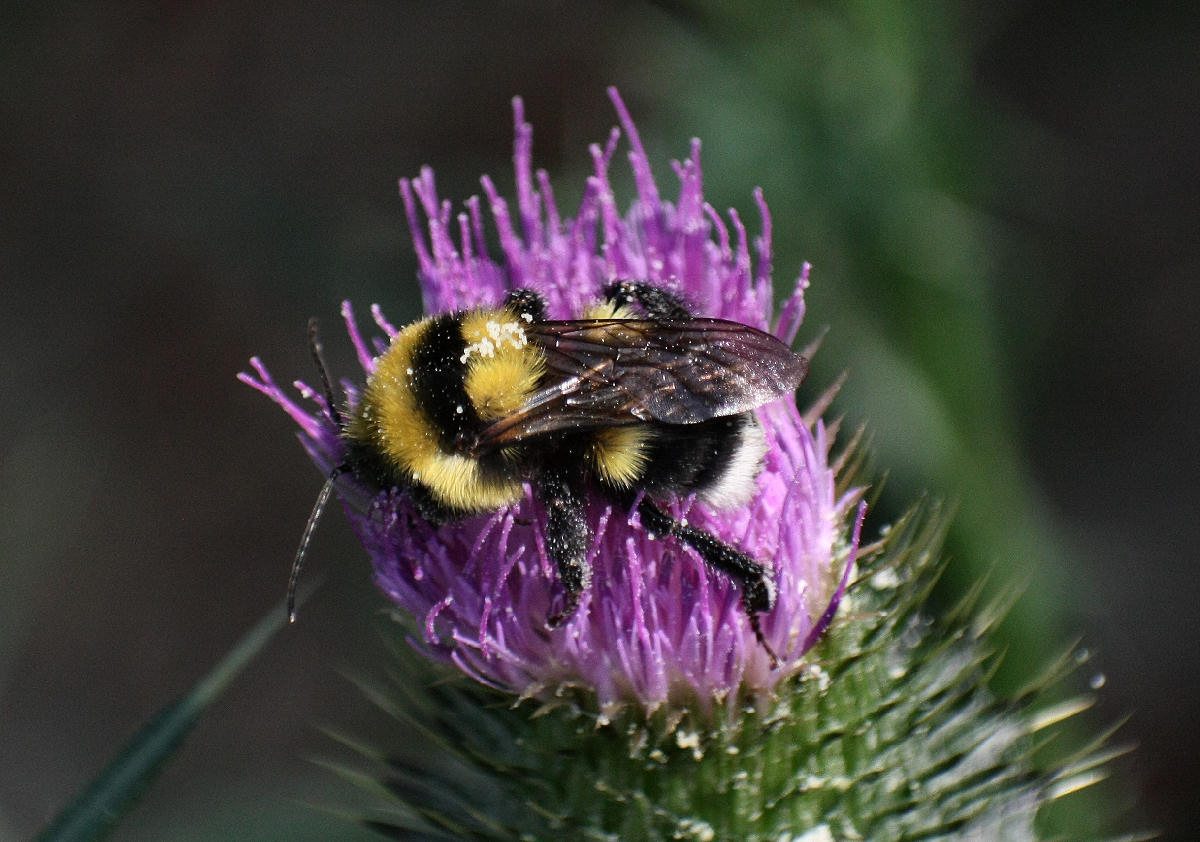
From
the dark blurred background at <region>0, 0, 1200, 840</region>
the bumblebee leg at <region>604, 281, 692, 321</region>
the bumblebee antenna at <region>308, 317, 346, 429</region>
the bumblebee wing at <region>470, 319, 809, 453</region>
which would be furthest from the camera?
the dark blurred background at <region>0, 0, 1200, 840</region>

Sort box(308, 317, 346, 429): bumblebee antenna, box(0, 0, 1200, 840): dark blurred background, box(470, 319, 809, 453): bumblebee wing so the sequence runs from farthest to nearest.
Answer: box(0, 0, 1200, 840): dark blurred background → box(308, 317, 346, 429): bumblebee antenna → box(470, 319, 809, 453): bumblebee wing

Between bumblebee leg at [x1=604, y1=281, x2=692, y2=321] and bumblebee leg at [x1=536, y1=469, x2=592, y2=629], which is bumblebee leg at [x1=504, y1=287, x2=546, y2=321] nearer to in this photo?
bumblebee leg at [x1=604, y1=281, x2=692, y2=321]

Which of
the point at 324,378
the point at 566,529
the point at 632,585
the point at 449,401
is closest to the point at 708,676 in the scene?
the point at 632,585

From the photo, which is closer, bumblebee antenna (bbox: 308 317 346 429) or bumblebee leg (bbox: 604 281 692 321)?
bumblebee antenna (bbox: 308 317 346 429)

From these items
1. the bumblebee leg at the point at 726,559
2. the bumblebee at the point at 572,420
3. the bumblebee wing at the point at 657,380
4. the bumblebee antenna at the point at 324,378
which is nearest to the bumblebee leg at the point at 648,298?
the bumblebee at the point at 572,420

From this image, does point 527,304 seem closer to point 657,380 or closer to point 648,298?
point 648,298

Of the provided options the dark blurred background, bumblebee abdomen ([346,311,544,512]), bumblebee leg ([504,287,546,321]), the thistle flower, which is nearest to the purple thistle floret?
the thistle flower

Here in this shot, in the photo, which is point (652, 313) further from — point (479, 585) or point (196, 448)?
point (196, 448)
